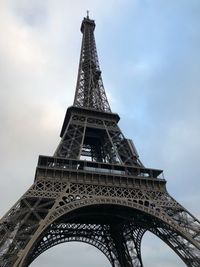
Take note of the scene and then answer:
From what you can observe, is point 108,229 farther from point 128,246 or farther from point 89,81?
point 89,81

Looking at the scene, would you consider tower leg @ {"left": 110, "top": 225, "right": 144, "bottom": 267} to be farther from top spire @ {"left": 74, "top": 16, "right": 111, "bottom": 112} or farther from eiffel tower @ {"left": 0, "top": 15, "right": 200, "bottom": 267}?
top spire @ {"left": 74, "top": 16, "right": 111, "bottom": 112}

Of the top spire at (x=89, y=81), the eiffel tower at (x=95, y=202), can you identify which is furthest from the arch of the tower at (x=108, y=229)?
the top spire at (x=89, y=81)

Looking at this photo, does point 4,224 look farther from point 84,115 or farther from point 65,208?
point 84,115

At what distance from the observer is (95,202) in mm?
25672

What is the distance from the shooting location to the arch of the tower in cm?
2500

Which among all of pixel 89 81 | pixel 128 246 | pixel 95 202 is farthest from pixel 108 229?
pixel 89 81

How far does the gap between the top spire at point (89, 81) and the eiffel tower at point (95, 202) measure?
0.16 metres

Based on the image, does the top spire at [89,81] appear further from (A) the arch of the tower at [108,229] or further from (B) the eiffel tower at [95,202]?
(A) the arch of the tower at [108,229]

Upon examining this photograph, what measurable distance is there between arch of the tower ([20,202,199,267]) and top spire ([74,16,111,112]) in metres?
12.8

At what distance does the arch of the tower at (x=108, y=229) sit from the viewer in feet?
82.0

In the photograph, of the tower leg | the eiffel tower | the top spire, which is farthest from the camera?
the top spire

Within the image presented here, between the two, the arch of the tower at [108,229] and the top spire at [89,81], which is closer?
the arch of the tower at [108,229]

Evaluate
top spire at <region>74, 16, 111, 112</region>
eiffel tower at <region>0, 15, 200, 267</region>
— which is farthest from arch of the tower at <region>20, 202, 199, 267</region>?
top spire at <region>74, 16, 111, 112</region>

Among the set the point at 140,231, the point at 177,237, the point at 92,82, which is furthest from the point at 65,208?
the point at 92,82
